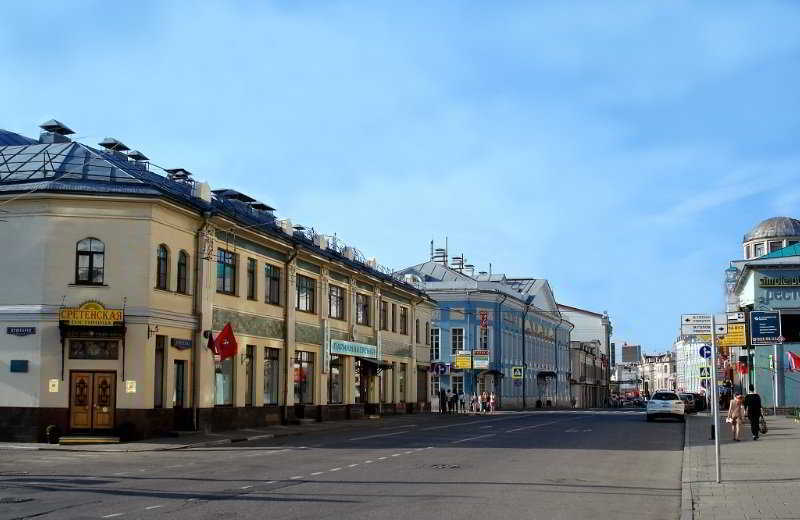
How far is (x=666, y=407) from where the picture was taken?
1828 inches

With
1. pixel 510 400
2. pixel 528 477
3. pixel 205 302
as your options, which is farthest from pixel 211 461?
pixel 510 400

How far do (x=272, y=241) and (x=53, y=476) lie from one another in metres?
21.0

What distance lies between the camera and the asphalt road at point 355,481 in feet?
43.2

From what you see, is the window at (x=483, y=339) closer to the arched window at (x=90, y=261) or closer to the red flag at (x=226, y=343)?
the red flag at (x=226, y=343)

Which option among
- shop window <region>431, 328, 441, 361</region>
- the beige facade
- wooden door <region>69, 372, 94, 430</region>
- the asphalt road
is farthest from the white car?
shop window <region>431, 328, 441, 361</region>

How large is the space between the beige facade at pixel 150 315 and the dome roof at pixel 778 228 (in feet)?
221

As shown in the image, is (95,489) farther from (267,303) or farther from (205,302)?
(267,303)

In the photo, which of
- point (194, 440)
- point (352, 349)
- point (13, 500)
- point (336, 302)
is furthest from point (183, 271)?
point (13, 500)

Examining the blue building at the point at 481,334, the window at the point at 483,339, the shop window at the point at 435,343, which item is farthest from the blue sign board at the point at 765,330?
the shop window at the point at 435,343

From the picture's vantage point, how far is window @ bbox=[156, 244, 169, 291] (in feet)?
101

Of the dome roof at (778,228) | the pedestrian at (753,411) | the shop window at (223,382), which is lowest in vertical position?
the pedestrian at (753,411)

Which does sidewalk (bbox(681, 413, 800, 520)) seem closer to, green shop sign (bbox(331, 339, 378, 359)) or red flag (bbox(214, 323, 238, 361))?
red flag (bbox(214, 323, 238, 361))

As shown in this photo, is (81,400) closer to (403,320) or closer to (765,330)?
(765,330)

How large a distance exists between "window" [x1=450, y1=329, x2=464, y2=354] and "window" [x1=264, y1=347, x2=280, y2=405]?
119 ft
